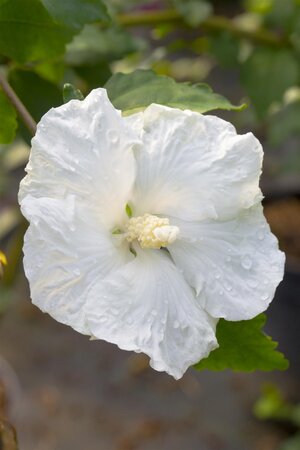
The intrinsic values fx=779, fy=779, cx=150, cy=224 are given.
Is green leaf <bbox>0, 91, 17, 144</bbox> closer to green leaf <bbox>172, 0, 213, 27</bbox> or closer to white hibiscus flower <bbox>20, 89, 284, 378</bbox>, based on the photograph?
white hibiscus flower <bbox>20, 89, 284, 378</bbox>

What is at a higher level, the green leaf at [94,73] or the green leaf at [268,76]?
the green leaf at [94,73]

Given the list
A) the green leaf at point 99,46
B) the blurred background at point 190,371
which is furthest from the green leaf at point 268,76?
the green leaf at point 99,46

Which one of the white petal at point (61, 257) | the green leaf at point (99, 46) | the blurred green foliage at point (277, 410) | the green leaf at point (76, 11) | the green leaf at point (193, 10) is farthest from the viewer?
the blurred green foliage at point (277, 410)

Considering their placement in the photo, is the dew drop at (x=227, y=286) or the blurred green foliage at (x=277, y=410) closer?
the dew drop at (x=227, y=286)

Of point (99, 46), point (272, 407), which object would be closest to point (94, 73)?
point (99, 46)

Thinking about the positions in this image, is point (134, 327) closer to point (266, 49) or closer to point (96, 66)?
point (96, 66)

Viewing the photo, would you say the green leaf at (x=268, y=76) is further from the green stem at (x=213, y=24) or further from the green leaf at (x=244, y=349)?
the green leaf at (x=244, y=349)

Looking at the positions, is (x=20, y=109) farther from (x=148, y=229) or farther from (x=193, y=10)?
(x=193, y=10)
